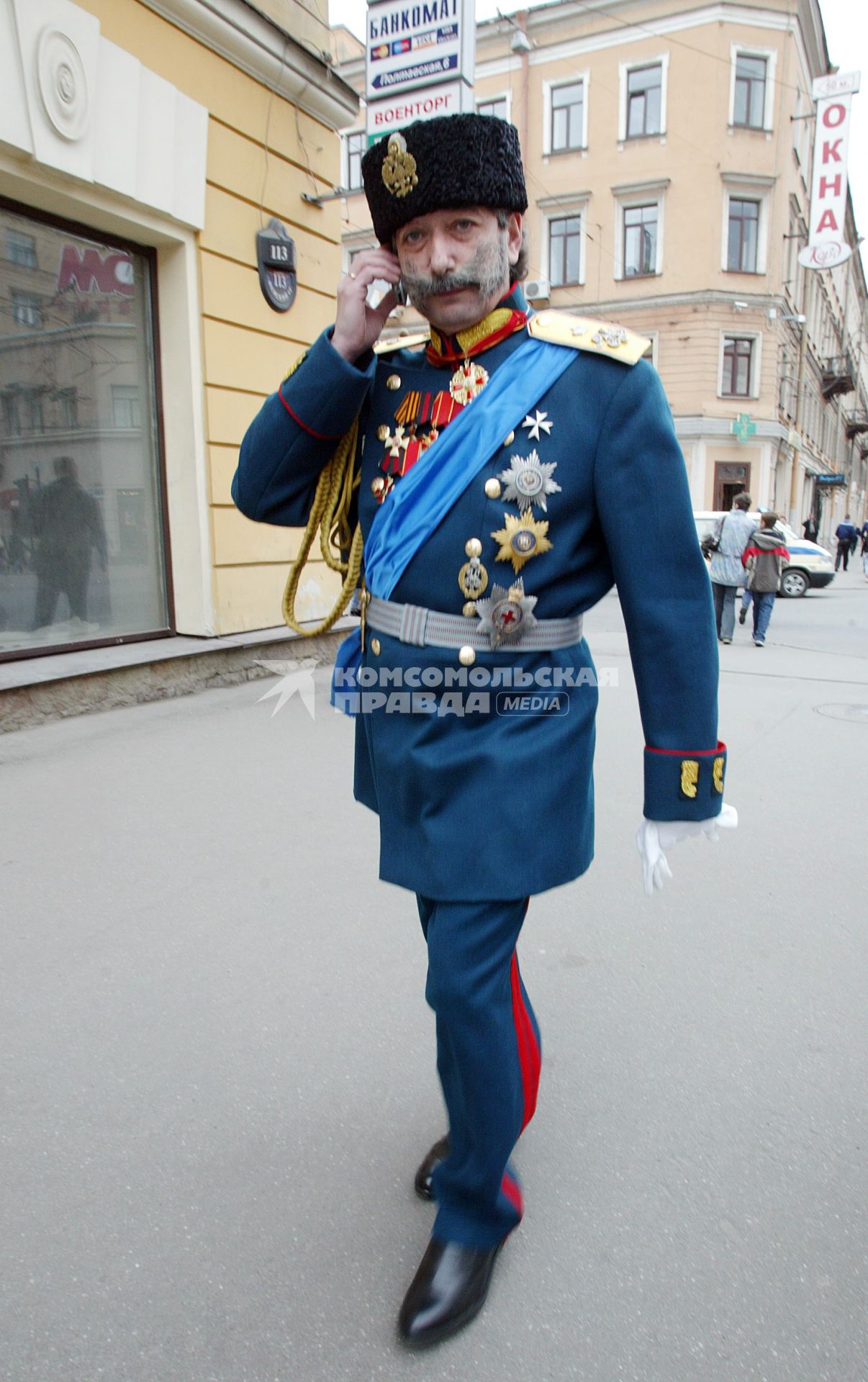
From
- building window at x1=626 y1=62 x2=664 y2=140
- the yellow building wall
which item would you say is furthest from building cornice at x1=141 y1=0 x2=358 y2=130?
building window at x1=626 y1=62 x2=664 y2=140

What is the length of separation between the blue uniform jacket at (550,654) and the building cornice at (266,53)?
18.0 feet

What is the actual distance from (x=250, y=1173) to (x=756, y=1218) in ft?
3.30

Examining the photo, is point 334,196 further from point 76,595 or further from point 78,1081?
point 78,1081

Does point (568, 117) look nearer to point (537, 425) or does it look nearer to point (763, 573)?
point (763, 573)

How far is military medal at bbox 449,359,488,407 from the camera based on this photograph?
1639mm

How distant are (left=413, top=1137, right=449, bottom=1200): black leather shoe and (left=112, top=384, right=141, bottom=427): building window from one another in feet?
17.5

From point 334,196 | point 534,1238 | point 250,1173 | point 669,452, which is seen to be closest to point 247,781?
point 250,1173

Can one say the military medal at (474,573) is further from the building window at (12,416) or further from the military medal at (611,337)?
the building window at (12,416)

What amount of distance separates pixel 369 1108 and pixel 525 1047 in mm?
569

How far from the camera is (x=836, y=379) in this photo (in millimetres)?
34844

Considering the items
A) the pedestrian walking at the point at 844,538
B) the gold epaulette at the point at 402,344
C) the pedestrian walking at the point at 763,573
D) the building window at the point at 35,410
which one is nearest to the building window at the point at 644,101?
the pedestrian walking at the point at 844,538

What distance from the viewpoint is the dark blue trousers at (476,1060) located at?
1553 millimetres

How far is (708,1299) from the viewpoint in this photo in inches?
64.6

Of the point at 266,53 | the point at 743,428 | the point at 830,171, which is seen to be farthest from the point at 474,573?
the point at 830,171
